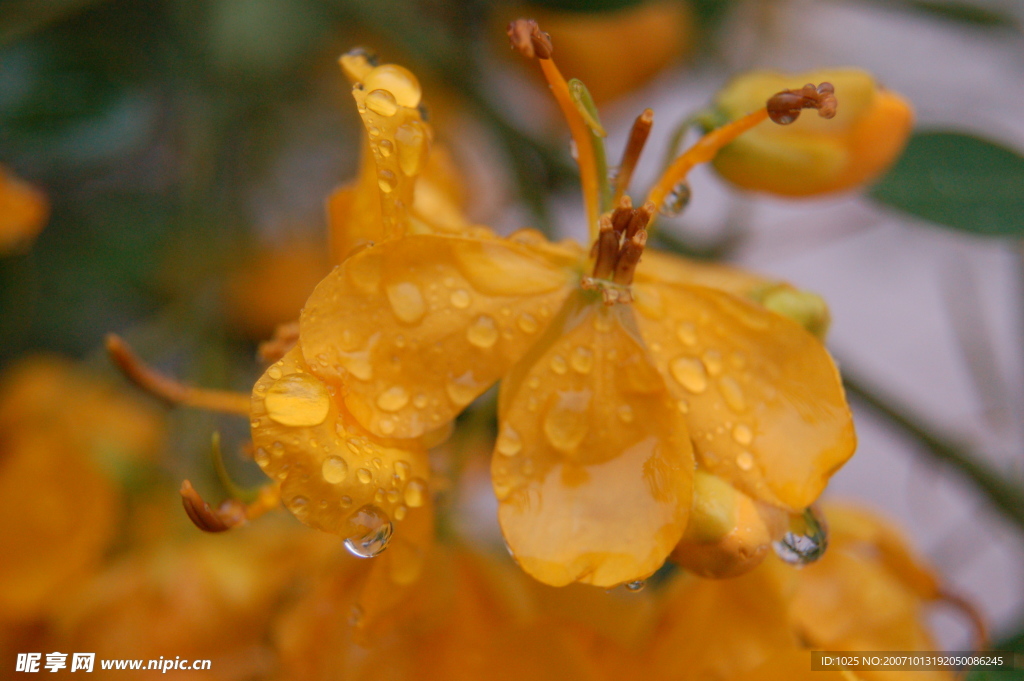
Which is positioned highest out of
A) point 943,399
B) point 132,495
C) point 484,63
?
point 484,63

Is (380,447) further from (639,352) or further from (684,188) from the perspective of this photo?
(684,188)

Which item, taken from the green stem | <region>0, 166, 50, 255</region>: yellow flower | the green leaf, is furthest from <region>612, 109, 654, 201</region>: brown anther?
<region>0, 166, 50, 255</region>: yellow flower

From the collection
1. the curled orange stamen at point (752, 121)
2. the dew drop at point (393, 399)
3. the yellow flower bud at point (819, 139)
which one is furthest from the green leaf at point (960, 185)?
the dew drop at point (393, 399)

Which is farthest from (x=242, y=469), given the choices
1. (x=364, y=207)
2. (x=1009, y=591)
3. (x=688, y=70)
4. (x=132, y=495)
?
(x=1009, y=591)

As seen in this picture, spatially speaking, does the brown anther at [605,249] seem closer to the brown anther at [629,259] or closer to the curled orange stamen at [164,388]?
the brown anther at [629,259]

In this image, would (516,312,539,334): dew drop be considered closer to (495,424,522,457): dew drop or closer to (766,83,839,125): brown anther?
(495,424,522,457): dew drop

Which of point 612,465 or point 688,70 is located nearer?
point 612,465

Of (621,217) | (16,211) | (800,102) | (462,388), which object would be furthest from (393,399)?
(16,211)
